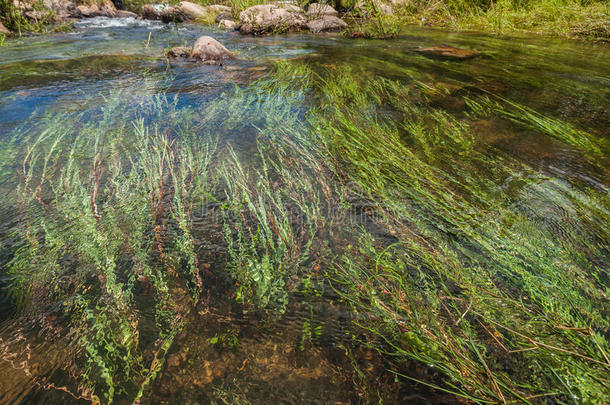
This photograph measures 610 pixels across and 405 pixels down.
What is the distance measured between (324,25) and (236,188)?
10.2 m

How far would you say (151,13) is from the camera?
545 inches

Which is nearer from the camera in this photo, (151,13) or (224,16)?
(224,16)

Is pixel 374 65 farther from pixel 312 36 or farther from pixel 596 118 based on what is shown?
pixel 312 36

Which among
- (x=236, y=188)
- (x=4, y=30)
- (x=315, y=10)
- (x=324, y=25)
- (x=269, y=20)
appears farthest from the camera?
(x=315, y=10)

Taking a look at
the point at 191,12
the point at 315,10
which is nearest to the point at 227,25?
the point at 315,10

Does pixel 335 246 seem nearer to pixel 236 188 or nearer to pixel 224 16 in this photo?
pixel 236 188

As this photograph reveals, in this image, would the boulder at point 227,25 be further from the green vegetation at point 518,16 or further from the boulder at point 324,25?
the green vegetation at point 518,16

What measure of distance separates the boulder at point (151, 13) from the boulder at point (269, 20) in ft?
21.6

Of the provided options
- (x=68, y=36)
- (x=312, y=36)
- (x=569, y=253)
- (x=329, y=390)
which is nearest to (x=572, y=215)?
(x=569, y=253)

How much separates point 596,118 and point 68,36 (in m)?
12.7

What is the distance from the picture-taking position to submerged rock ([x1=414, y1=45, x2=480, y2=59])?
6.47 meters

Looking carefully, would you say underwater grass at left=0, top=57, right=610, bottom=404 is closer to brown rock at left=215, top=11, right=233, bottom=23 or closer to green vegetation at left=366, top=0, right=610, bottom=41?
green vegetation at left=366, top=0, right=610, bottom=41

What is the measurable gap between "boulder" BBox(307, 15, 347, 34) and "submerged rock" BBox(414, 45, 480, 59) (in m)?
4.38

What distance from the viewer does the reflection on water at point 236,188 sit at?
3.88ft
